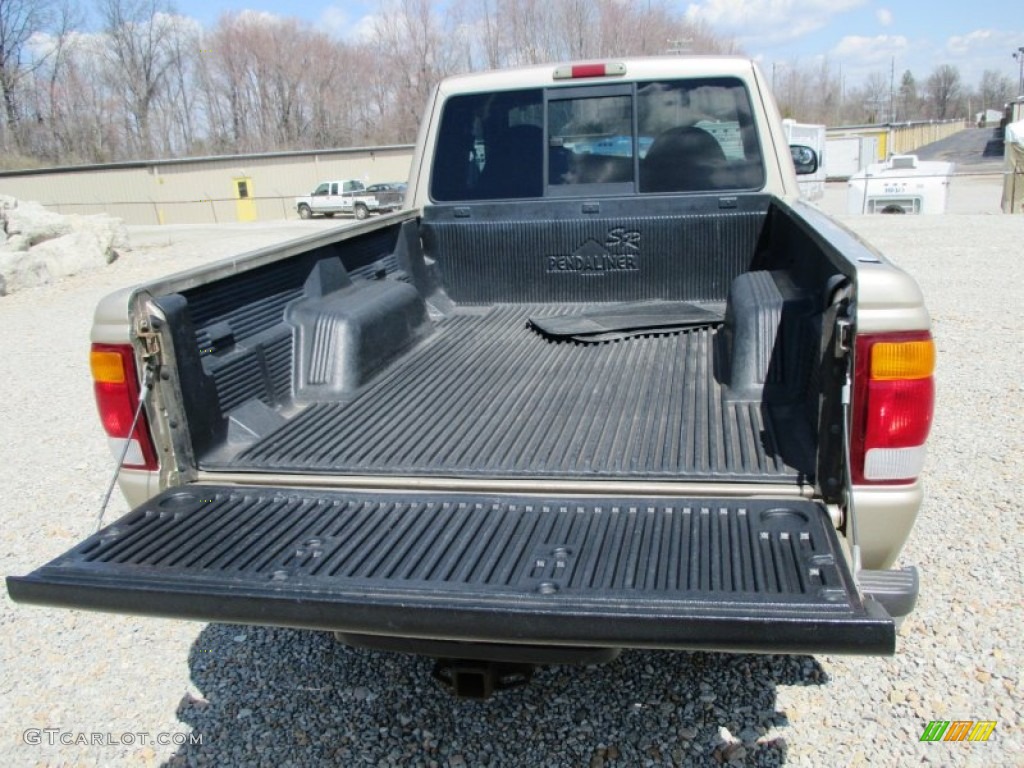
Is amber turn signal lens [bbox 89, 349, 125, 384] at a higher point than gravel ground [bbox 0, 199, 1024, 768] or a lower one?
higher

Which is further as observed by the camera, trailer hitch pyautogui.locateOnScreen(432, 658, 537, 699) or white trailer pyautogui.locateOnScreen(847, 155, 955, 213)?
white trailer pyautogui.locateOnScreen(847, 155, 955, 213)

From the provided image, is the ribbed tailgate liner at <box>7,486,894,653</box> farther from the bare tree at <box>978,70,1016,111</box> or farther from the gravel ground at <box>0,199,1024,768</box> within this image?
the bare tree at <box>978,70,1016,111</box>

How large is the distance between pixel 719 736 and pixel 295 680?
5.13ft

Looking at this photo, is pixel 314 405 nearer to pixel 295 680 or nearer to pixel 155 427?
pixel 155 427

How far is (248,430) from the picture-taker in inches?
115

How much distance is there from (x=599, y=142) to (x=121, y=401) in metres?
3.09

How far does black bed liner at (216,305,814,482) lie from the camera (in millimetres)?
2543

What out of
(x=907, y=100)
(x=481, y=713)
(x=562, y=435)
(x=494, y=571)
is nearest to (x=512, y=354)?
(x=562, y=435)

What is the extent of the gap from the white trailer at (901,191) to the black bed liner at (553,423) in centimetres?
1980

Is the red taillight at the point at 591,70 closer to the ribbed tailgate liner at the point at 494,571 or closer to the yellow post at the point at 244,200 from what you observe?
the ribbed tailgate liner at the point at 494,571

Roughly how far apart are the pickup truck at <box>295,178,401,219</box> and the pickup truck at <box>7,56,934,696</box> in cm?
3167

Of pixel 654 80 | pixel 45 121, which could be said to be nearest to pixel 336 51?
pixel 45 121

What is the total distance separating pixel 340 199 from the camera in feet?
120

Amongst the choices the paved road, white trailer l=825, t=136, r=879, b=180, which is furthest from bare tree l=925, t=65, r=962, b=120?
white trailer l=825, t=136, r=879, b=180
